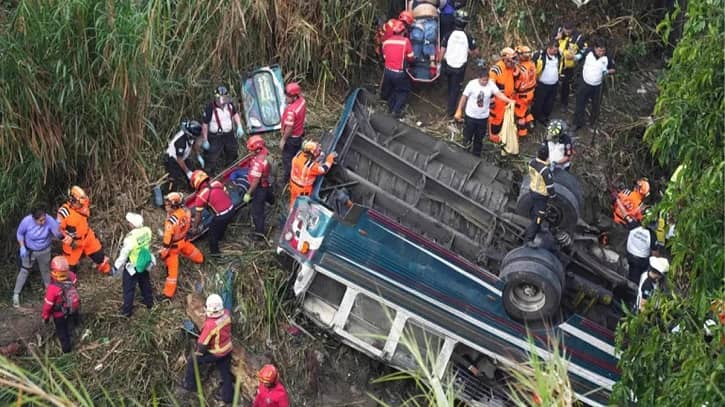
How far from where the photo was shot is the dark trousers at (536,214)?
989cm

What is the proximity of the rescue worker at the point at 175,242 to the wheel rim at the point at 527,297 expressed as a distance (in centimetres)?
334

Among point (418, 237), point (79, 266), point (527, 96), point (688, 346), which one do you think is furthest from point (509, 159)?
point (688, 346)

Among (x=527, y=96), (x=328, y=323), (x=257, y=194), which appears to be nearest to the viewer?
(x=328, y=323)

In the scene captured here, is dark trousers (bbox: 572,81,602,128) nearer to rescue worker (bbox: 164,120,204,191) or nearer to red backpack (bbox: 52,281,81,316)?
rescue worker (bbox: 164,120,204,191)

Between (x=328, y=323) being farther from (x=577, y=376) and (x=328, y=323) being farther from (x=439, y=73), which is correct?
(x=439, y=73)

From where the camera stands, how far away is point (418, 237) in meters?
9.71

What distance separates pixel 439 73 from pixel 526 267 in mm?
4605

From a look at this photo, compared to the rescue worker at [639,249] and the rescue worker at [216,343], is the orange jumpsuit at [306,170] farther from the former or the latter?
the rescue worker at [639,249]

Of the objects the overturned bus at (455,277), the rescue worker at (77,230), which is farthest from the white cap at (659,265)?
the rescue worker at (77,230)

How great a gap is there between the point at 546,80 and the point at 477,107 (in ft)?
4.30

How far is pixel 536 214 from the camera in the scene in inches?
391

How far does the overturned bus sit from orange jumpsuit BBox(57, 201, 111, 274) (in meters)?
2.01

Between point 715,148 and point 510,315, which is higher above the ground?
point 715,148

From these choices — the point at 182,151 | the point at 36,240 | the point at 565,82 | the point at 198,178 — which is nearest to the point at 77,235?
the point at 36,240
